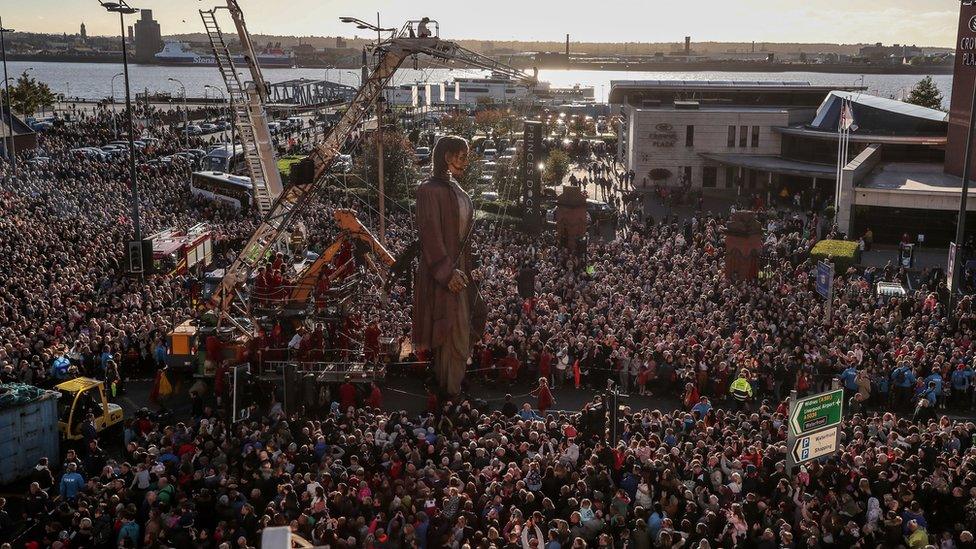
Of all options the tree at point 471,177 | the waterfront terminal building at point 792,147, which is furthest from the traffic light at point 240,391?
the tree at point 471,177

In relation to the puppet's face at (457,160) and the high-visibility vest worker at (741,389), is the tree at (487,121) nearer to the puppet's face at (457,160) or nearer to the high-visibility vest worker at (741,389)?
the high-visibility vest worker at (741,389)

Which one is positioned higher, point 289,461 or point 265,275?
point 265,275

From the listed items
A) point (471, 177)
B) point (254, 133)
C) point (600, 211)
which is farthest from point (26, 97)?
point (254, 133)

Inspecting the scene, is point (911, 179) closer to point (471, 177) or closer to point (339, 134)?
point (471, 177)

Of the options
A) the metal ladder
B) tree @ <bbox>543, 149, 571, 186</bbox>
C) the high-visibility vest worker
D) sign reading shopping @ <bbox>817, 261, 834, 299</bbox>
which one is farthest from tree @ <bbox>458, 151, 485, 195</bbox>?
A: the high-visibility vest worker

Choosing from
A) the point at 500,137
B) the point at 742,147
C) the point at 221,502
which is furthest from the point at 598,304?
the point at 500,137

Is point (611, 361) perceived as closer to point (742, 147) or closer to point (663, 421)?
point (663, 421)
